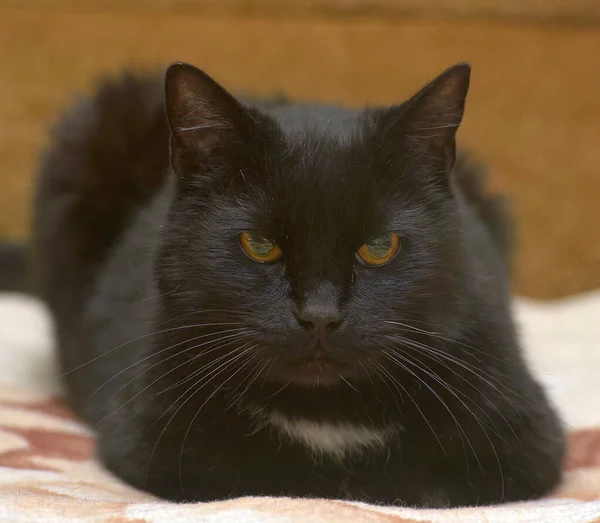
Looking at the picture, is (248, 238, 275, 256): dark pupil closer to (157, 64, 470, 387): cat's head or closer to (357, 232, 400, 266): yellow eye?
(157, 64, 470, 387): cat's head

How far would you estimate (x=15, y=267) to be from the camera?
7.23 feet

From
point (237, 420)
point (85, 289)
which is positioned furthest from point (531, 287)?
point (237, 420)

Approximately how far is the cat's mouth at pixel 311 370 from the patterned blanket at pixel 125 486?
175mm

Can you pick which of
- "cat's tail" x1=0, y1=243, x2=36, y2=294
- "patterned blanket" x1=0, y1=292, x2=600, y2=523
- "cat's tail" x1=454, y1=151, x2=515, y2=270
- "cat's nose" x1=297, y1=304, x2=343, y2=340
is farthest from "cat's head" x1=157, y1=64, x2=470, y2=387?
"cat's tail" x1=0, y1=243, x2=36, y2=294

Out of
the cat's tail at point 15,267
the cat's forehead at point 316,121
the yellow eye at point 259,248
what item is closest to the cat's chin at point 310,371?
the yellow eye at point 259,248

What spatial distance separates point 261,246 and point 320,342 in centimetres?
15

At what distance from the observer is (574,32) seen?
8.38ft

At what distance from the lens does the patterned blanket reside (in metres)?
0.89

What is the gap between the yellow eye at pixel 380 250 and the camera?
104 centimetres

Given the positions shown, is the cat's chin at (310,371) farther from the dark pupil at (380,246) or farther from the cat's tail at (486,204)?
the cat's tail at (486,204)

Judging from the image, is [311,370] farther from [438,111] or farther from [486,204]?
[486,204]

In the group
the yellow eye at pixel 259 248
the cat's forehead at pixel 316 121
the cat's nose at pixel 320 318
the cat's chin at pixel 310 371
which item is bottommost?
the cat's chin at pixel 310 371

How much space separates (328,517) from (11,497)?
370 mm

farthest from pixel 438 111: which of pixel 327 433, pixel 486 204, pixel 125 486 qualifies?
pixel 486 204
